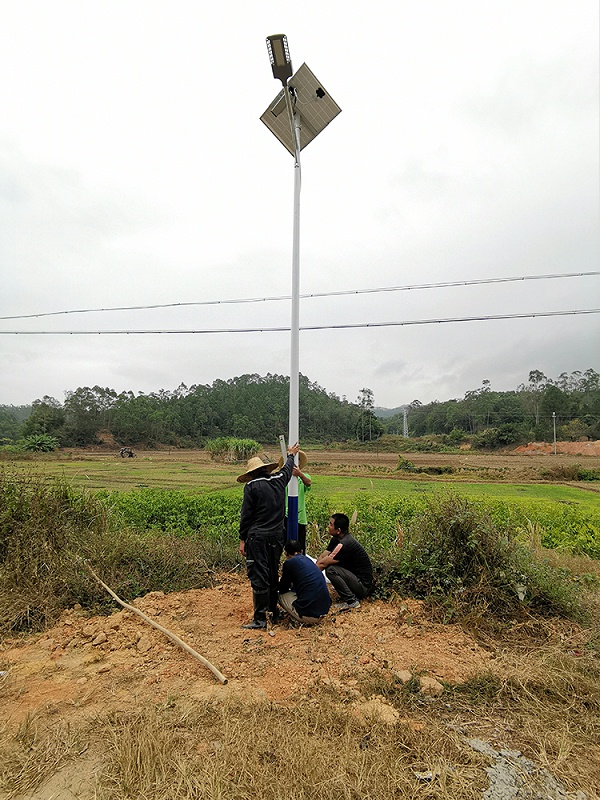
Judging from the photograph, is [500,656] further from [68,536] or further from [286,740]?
[68,536]

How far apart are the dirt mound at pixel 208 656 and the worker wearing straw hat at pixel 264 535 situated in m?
0.29

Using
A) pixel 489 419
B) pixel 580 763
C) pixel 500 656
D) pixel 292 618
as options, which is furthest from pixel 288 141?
pixel 489 419

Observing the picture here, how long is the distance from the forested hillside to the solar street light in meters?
41.6

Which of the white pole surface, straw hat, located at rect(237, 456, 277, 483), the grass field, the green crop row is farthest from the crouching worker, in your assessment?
the grass field

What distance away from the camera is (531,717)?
125 inches

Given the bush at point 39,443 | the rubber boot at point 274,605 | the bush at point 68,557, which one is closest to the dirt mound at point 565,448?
the bush at point 39,443

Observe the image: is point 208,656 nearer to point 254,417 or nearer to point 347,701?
point 347,701

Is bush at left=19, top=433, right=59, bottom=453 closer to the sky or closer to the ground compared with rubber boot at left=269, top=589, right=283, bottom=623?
closer to the sky

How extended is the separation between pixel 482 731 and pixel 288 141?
19.4 ft

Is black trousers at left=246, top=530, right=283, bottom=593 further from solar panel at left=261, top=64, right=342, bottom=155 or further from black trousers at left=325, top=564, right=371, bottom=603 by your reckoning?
solar panel at left=261, top=64, right=342, bottom=155

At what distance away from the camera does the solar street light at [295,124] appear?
5027 millimetres

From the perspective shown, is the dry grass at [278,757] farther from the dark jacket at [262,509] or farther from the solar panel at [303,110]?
the solar panel at [303,110]

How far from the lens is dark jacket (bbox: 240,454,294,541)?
184 inches

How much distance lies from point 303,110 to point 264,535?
4629 mm
